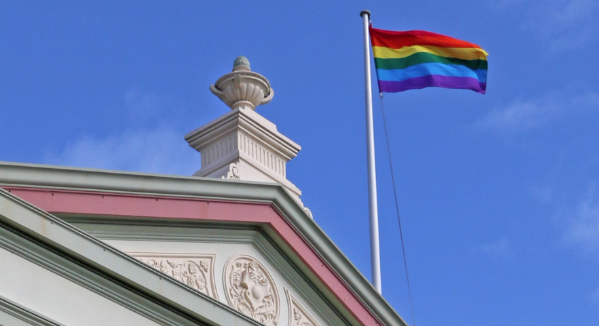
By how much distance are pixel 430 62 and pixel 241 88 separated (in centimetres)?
496

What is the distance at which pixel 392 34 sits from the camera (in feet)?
59.4

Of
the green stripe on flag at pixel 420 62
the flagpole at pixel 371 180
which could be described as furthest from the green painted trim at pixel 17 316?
the green stripe on flag at pixel 420 62

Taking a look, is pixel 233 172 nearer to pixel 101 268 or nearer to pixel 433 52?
pixel 101 268

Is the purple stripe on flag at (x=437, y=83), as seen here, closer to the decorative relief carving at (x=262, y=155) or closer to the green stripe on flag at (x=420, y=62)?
the green stripe on flag at (x=420, y=62)

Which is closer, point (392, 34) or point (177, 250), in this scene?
point (177, 250)

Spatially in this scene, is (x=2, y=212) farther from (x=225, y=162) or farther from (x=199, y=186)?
(x=225, y=162)

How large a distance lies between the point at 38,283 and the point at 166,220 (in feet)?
5.68

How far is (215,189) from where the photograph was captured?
465 inches

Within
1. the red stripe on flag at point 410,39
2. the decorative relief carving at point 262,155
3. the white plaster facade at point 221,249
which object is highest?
the red stripe on flag at point 410,39

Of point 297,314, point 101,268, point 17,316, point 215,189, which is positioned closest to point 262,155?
point 215,189

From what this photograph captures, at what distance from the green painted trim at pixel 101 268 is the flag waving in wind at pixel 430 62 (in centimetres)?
718

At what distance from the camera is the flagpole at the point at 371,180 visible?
589 inches

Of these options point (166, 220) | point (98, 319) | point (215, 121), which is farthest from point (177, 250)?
point (215, 121)

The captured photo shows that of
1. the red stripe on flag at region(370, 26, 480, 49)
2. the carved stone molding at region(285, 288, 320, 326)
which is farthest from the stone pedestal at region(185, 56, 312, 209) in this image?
the red stripe on flag at region(370, 26, 480, 49)
